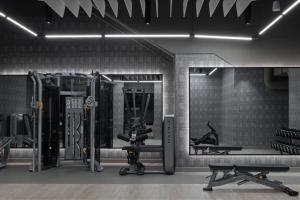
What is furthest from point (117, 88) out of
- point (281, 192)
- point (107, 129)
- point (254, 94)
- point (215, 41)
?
point (281, 192)

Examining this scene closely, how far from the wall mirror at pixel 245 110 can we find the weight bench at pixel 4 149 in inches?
169

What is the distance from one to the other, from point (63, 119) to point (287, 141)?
543cm

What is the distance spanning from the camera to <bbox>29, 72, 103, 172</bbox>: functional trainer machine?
25.8 ft

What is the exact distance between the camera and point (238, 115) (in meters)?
9.27

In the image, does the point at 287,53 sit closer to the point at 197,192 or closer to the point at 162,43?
→ the point at 162,43

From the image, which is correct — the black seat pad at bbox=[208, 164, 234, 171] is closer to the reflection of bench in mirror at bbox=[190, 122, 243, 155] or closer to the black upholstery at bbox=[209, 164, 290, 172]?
the black upholstery at bbox=[209, 164, 290, 172]

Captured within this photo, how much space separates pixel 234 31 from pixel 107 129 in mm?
4051

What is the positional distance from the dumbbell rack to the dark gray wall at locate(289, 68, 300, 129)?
0.77 feet

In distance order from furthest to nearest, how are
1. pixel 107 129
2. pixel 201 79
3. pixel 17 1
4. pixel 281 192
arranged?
pixel 107 129, pixel 201 79, pixel 17 1, pixel 281 192

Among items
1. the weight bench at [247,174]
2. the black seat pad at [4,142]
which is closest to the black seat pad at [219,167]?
the weight bench at [247,174]

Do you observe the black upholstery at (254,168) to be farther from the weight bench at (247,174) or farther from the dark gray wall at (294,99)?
the dark gray wall at (294,99)

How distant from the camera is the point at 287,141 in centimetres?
860

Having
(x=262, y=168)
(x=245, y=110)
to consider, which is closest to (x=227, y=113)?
(x=245, y=110)

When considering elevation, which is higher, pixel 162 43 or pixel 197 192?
pixel 162 43
